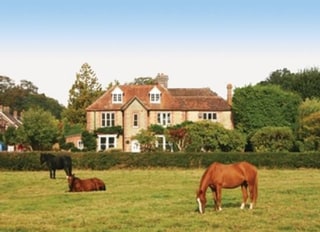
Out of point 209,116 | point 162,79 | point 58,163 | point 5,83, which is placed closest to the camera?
point 58,163

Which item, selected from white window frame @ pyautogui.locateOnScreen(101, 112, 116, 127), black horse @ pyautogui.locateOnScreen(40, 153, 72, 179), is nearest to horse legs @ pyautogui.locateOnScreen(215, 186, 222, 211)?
black horse @ pyautogui.locateOnScreen(40, 153, 72, 179)

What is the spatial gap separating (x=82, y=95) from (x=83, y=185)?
216ft

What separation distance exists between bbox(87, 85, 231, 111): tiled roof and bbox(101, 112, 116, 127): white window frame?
66cm

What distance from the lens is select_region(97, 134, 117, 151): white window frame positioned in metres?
74.8

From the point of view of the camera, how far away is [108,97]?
7744 cm

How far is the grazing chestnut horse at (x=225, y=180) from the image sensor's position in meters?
19.8

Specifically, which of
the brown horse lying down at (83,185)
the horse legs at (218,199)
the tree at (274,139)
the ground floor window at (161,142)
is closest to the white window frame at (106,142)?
the ground floor window at (161,142)

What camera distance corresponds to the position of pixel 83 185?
3028cm

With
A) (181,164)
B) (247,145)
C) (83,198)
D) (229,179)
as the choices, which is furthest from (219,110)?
(229,179)

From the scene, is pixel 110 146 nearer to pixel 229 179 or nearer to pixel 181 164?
pixel 181 164

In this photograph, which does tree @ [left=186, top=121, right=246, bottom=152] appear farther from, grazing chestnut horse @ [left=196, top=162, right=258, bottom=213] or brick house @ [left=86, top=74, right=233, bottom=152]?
grazing chestnut horse @ [left=196, top=162, right=258, bottom=213]

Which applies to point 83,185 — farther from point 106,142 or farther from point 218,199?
point 106,142

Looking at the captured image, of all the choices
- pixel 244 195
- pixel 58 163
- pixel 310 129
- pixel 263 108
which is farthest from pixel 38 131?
pixel 244 195

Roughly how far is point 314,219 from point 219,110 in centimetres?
5835
